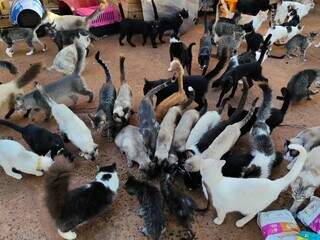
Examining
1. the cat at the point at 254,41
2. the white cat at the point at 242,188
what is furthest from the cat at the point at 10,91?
the cat at the point at 254,41

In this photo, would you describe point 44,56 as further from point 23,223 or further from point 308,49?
point 308,49

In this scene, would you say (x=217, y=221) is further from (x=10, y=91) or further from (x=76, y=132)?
(x=10, y=91)

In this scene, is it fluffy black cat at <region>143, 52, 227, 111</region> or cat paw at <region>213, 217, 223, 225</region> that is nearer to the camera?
cat paw at <region>213, 217, 223, 225</region>

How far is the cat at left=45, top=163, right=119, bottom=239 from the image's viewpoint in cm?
163

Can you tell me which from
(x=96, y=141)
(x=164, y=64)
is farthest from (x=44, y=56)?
(x=96, y=141)

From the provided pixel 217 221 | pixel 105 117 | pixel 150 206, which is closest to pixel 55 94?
pixel 105 117

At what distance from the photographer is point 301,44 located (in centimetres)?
329

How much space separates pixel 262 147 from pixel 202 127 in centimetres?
36

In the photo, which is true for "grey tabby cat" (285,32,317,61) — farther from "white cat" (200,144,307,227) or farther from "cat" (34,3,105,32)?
"white cat" (200,144,307,227)

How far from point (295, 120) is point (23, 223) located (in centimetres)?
186

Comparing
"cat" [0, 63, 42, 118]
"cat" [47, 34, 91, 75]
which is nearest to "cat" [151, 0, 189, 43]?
"cat" [47, 34, 91, 75]

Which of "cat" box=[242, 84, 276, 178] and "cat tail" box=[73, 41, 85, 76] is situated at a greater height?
"cat" box=[242, 84, 276, 178]

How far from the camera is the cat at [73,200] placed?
5.36ft

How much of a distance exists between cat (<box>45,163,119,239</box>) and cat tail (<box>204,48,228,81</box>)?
4.25 ft
